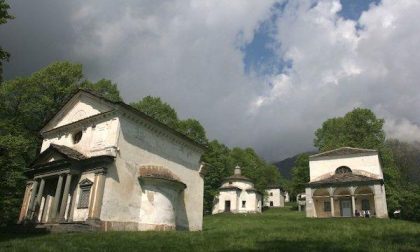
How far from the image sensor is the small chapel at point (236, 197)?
63.2m

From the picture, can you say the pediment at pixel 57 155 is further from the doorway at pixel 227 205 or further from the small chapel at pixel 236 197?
the doorway at pixel 227 205

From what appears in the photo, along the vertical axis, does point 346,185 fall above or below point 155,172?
above

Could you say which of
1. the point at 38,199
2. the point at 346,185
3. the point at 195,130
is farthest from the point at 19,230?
the point at 346,185

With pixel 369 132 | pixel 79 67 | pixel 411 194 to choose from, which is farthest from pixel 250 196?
pixel 79 67

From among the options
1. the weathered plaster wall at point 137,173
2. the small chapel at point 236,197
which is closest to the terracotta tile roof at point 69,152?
the weathered plaster wall at point 137,173

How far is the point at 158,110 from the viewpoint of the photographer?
42.9 metres

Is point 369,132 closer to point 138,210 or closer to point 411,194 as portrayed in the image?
point 411,194

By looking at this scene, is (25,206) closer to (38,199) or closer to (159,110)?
(38,199)

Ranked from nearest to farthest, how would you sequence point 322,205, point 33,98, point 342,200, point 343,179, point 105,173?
point 105,173, point 33,98, point 343,179, point 342,200, point 322,205

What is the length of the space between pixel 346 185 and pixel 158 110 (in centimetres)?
2269

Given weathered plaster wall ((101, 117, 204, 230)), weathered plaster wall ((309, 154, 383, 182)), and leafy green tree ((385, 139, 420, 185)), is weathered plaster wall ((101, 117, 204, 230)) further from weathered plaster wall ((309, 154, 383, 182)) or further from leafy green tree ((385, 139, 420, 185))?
leafy green tree ((385, 139, 420, 185))

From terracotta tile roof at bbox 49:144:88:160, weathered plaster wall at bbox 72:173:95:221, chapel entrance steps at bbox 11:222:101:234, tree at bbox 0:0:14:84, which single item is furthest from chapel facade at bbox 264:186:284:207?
tree at bbox 0:0:14:84

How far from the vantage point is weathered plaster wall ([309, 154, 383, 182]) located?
42.0m

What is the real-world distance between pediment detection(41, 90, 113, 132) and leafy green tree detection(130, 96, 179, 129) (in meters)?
14.3
